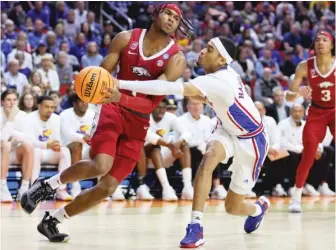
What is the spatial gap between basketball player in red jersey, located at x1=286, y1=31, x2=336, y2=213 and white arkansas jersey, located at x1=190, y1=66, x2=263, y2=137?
294 cm

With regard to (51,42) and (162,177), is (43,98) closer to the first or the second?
(162,177)

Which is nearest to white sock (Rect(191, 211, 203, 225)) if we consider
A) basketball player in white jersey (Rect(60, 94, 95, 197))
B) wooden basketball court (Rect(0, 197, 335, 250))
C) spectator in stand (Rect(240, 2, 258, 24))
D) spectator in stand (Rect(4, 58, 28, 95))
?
wooden basketball court (Rect(0, 197, 335, 250))

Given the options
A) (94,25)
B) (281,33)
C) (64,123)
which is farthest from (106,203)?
(281,33)

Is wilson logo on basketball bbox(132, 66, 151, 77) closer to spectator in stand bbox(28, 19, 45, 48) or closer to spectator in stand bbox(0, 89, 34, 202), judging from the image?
spectator in stand bbox(0, 89, 34, 202)

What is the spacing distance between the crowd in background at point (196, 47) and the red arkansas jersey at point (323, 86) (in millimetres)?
629

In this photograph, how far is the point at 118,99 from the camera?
5.44m

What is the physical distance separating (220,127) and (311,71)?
3.29 metres

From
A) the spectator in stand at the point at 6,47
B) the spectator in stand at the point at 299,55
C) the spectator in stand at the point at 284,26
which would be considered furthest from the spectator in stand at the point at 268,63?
the spectator in stand at the point at 6,47

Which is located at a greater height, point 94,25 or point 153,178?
point 94,25

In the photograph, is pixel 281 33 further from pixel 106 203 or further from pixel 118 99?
pixel 118 99

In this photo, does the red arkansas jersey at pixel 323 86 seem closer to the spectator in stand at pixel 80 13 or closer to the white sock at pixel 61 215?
the white sock at pixel 61 215

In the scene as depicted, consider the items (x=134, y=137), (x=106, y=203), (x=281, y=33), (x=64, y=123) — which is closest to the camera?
(x=134, y=137)

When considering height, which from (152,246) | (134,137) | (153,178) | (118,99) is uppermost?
(118,99)

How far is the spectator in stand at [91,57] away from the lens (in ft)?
44.9
